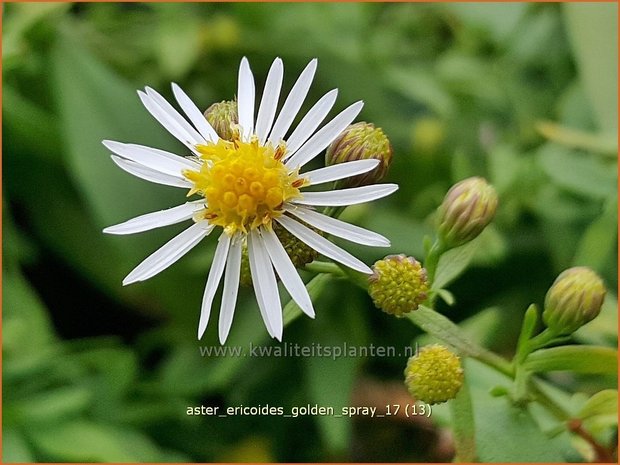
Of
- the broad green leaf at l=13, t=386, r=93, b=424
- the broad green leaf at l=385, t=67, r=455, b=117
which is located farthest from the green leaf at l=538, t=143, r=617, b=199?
the broad green leaf at l=13, t=386, r=93, b=424

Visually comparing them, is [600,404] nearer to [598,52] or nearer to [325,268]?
[325,268]

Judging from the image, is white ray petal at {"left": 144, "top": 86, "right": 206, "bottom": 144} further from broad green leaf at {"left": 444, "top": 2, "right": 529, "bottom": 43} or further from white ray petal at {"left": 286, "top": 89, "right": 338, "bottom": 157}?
broad green leaf at {"left": 444, "top": 2, "right": 529, "bottom": 43}

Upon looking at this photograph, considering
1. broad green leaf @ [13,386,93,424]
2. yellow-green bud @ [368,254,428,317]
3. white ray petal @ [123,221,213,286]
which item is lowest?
yellow-green bud @ [368,254,428,317]

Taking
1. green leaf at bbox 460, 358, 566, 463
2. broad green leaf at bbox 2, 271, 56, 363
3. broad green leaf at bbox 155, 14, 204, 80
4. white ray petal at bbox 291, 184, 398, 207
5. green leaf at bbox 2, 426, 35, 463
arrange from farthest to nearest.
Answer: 1. broad green leaf at bbox 155, 14, 204, 80
2. broad green leaf at bbox 2, 271, 56, 363
3. green leaf at bbox 2, 426, 35, 463
4. green leaf at bbox 460, 358, 566, 463
5. white ray petal at bbox 291, 184, 398, 207

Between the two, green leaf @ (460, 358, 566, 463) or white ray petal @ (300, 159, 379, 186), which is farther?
green leaf @ (460, 358, 566, 463)

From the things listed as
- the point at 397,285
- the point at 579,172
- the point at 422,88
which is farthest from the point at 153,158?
the point at 422,88

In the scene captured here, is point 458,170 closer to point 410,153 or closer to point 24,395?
point 410,153

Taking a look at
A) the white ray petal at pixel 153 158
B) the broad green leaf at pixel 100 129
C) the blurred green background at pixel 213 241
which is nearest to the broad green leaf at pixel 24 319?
the blurred green background at pixel 213 241

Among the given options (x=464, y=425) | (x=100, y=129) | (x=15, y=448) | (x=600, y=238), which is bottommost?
(x=464, y=425)

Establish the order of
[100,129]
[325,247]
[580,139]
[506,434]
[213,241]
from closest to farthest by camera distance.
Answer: [325,247], [506,434], [213,241], [580,139], [100,129]
